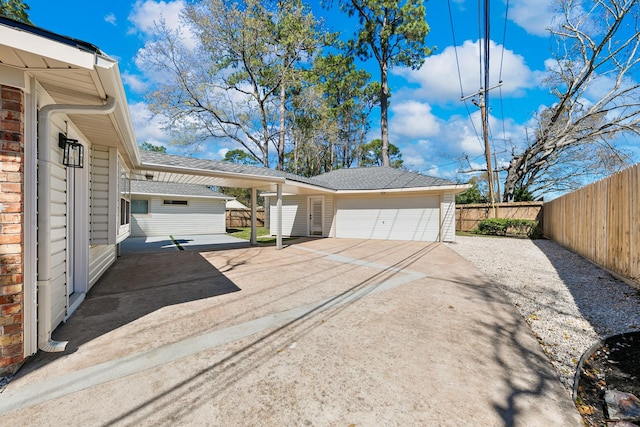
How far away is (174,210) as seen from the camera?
15.1 meters

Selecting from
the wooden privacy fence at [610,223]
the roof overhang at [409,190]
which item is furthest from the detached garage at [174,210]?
the wooden privacy fence at [610,223]

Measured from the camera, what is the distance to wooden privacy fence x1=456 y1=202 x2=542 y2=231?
1432cm

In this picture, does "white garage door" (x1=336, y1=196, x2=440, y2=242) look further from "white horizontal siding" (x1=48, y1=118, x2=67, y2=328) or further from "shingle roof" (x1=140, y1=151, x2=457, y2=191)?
"white horizontal siding" (x1=48, y1=118, x2=67, y2=328)

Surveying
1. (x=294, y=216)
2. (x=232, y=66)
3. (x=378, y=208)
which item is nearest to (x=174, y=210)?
(x=294, y=216)

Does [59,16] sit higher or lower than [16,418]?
higher

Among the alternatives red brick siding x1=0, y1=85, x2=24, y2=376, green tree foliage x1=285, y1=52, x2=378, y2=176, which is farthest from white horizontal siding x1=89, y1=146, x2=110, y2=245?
green tree foliage x1=285, y1=52, x2=378, y2=176

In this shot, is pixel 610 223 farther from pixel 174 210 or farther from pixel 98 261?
pixel 174 210

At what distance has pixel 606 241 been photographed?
5461 mm

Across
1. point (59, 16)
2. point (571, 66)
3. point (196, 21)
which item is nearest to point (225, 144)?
point (196, 21)

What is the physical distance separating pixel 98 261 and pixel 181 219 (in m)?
10.8

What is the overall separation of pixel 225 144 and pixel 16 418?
18.1 metres

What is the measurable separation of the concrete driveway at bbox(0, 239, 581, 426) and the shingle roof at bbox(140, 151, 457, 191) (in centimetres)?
363

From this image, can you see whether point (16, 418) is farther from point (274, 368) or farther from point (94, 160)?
point (94, 160)

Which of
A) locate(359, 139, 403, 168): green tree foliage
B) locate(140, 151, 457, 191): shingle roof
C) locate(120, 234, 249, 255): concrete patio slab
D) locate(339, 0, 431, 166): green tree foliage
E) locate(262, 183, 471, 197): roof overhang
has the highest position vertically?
locate(339, 0, 431, 166): green tree foliage
